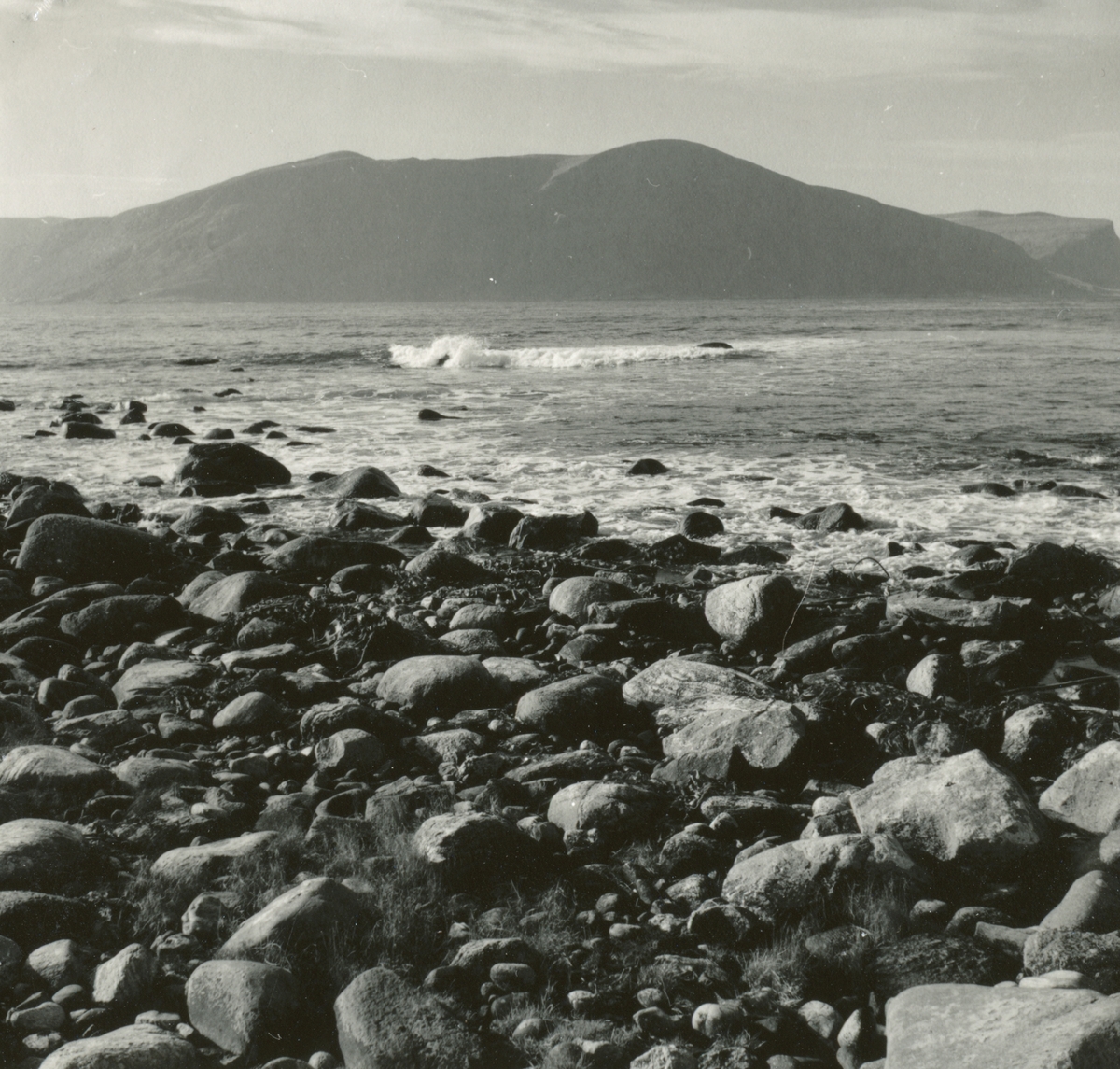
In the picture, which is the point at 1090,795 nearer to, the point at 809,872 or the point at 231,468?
the point at 809,872

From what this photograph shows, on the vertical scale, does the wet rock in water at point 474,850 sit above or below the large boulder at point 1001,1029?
below

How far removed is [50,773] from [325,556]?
15.6 ft

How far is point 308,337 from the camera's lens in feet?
173

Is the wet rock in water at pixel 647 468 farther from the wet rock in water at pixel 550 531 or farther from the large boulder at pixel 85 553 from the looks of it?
the large boulder at pixel 85 553

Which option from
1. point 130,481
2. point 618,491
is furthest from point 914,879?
point 130,481

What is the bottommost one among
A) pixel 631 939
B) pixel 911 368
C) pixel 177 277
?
pixel 631 939

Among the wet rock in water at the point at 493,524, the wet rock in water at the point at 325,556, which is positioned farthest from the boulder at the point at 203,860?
the wet rock in water at the point at 493,524

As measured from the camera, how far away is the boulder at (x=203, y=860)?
14.7 feet

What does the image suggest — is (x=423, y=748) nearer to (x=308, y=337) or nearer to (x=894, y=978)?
(x=894, y=978)

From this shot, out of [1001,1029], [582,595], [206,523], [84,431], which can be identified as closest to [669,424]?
[206,523]

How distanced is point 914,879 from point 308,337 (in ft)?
168

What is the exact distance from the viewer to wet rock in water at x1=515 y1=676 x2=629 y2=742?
6234mm

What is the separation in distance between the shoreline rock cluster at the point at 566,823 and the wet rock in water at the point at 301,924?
1cm

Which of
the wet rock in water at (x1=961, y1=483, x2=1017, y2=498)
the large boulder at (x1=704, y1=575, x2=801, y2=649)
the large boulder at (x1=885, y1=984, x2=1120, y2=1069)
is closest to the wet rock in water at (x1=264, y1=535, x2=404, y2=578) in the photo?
the large boulder at (x1=704, y1=575, x2=801, y2=649)
